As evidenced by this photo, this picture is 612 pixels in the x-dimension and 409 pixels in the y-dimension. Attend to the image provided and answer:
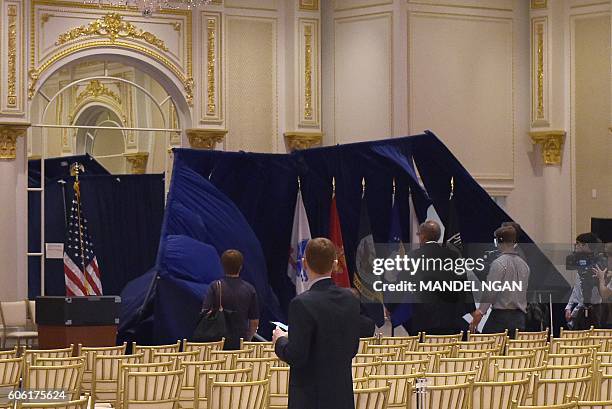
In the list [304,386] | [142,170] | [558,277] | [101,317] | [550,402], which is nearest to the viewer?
[304,386]

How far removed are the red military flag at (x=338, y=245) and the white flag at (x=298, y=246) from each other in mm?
381

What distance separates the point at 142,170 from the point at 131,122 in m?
0.72

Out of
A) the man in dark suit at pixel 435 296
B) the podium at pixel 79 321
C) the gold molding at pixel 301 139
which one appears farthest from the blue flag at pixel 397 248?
the gold molding at pixel 301 139

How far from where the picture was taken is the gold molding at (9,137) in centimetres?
1542

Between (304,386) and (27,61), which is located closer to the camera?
(304,386)

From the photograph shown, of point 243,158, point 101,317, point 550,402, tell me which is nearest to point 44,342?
point 101,317

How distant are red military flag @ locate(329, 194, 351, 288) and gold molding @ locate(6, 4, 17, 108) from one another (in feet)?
16.3

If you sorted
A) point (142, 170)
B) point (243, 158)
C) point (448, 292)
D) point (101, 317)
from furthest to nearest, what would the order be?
point (142, 170) → point (243, 158) → point (101, 317) → point (448, 292)

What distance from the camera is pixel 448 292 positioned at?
1002 centimetres

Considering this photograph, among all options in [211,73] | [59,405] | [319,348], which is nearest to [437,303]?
[319,348]

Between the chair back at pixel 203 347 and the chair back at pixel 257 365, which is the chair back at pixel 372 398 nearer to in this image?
the chair back at pixel 257 365

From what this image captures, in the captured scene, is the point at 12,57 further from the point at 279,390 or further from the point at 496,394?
the point at 496,394

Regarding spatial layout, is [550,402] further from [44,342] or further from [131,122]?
[131,122]

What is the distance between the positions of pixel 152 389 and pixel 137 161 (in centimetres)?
1044
